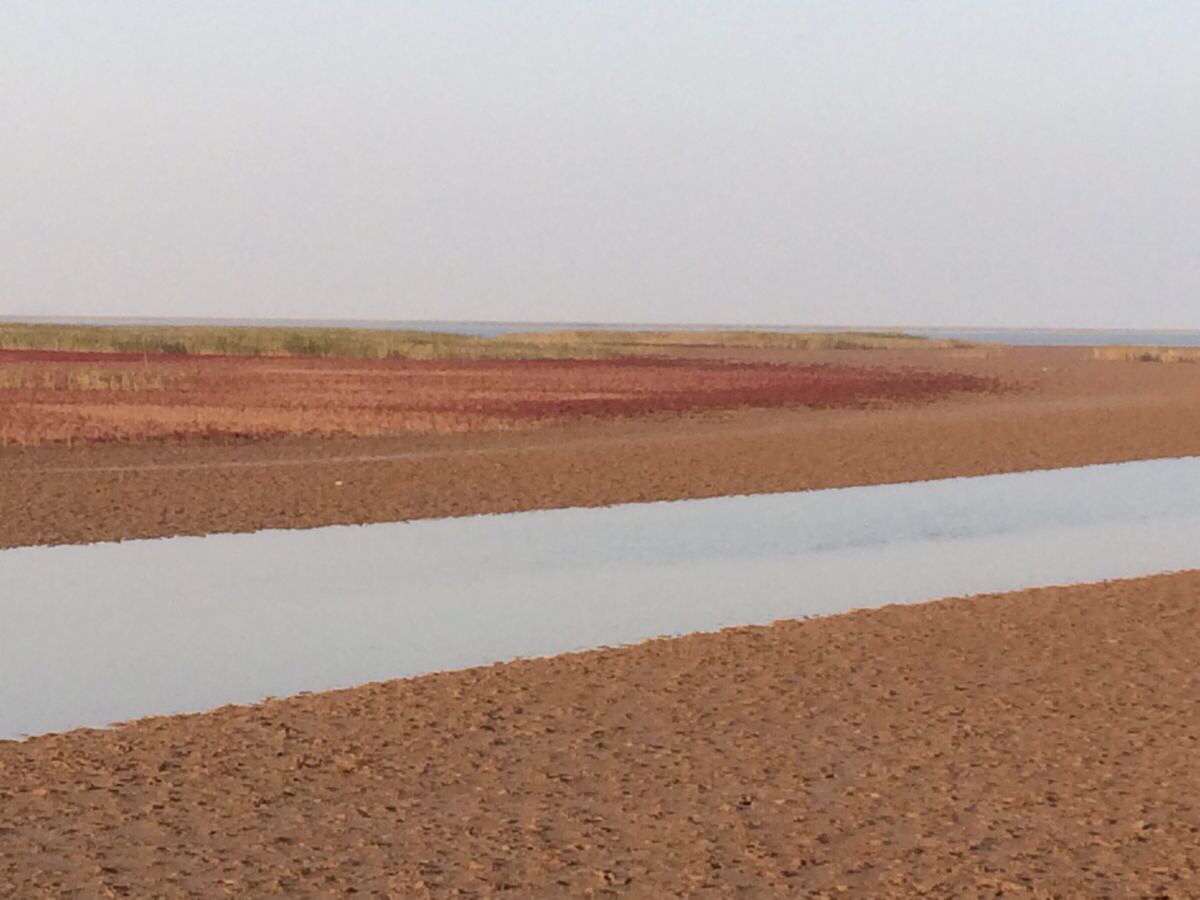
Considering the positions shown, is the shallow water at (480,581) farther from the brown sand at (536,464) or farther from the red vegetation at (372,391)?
the red vegetation at (372,391)

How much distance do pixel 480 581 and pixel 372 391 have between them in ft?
96.3

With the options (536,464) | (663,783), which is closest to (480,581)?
(663,783)

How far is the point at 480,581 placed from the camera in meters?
16.2

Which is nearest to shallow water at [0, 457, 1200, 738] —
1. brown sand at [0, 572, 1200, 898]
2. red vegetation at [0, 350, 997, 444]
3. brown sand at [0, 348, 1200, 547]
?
brown sand at [0, 572, 1200, 898]

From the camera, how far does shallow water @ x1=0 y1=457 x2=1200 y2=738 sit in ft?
40.2

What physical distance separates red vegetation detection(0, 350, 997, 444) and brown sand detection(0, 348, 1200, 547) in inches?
87.0

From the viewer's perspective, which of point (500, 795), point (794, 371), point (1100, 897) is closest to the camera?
point (1100, 897)

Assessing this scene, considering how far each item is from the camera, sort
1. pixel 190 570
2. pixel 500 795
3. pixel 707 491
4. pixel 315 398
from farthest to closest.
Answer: pixel 315 398, pixel 707 491, pixel 190 570, pixel 500 795

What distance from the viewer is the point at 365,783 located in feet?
29.7

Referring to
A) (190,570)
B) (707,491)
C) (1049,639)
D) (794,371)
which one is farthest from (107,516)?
Result: (794,371)

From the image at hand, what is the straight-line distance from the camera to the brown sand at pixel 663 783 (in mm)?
7566

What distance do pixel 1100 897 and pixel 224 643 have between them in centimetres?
781

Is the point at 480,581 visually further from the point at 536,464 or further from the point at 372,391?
the point at 372,391

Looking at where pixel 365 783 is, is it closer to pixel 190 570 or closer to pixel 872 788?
pixel 872 788
